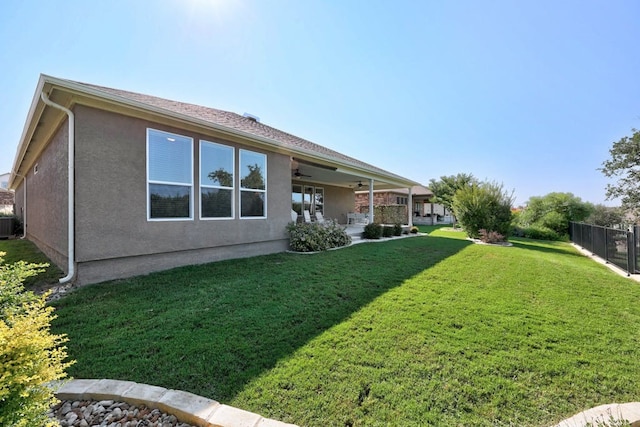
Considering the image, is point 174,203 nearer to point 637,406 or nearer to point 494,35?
point 637,406

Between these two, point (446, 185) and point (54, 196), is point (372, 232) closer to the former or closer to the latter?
point (54, 196)

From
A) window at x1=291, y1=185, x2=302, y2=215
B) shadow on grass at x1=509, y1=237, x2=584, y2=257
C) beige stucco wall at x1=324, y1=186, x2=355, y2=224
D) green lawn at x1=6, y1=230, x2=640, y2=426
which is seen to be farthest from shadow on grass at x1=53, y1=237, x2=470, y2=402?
beige stucco wall at x1=324, y1=186, x2=355, y2=224

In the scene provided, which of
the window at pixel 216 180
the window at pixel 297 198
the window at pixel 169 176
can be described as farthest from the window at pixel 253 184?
the window at pixel 297 198

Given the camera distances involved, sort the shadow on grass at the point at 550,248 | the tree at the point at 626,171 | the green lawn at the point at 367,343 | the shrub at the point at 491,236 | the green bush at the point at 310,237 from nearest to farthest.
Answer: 1. the green lawn at the point at 367,343
2. the green bush at the point at 310,237
3. the shadow on grass at the point at 550,248
4. the shrub at the point at 491,236
5. the tree at the point at 626,171

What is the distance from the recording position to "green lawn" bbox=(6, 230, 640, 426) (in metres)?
2.44

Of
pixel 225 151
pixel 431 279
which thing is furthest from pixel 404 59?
pixel 431 279

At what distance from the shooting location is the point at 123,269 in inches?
229

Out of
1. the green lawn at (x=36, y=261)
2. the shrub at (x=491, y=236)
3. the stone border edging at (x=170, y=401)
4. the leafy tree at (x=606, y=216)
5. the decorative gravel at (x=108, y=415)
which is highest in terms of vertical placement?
the leafy tree at (x=606, y=216)

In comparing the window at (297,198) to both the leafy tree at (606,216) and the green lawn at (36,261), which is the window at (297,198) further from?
the leafy tree at (606,216)

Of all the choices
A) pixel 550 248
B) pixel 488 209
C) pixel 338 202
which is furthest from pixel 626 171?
pixel 338 202

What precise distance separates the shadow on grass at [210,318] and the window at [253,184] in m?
1.87

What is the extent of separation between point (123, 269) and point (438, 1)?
12088 millimetres

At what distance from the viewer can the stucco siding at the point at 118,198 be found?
17.3 feet

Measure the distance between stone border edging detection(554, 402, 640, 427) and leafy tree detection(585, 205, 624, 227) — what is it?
973 inches
